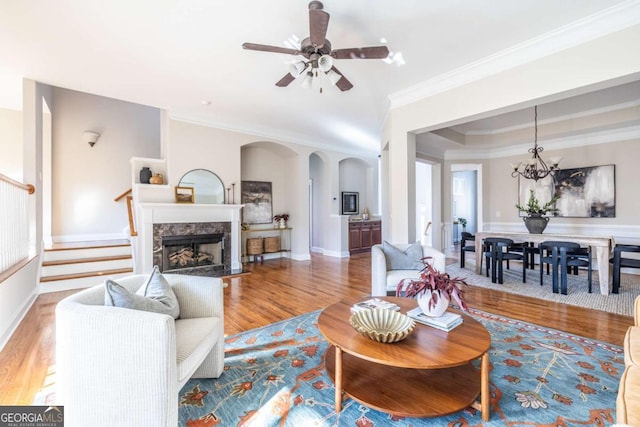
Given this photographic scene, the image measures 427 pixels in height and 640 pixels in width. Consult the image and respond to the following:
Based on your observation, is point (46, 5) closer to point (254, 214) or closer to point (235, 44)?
point (235, 44)

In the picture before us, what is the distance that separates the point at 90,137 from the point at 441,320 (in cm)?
704

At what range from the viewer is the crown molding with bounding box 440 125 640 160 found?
5.16m

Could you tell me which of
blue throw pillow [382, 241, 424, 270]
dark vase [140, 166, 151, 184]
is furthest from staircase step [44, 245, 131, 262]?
blue throw pillow [382, 241, 424, 270]

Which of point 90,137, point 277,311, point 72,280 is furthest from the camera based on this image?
point 90,137

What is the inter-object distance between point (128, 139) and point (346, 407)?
700 centimetres

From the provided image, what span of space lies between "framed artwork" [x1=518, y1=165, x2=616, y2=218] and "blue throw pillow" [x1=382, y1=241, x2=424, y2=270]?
424cm

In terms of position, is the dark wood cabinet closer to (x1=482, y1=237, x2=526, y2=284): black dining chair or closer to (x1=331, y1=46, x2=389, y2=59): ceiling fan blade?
(x1=482, y1=237, x2=526, y2=284): black dining chair

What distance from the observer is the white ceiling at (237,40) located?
7.93ft

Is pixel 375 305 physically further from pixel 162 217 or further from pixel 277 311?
pixel 162 217

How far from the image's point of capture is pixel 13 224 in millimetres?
3090

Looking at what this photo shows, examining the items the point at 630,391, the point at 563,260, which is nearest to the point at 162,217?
the point at 630,391

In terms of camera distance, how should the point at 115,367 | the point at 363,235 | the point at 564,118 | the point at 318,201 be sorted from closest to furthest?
the point at 115,367 → the point at 564,118 → the point at 363,235 → the point at 318,201

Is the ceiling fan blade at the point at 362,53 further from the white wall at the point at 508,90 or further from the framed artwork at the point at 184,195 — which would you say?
the framed artwork at the point at 184,195

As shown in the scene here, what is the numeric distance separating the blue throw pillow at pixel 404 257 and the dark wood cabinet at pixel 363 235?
3950mm
